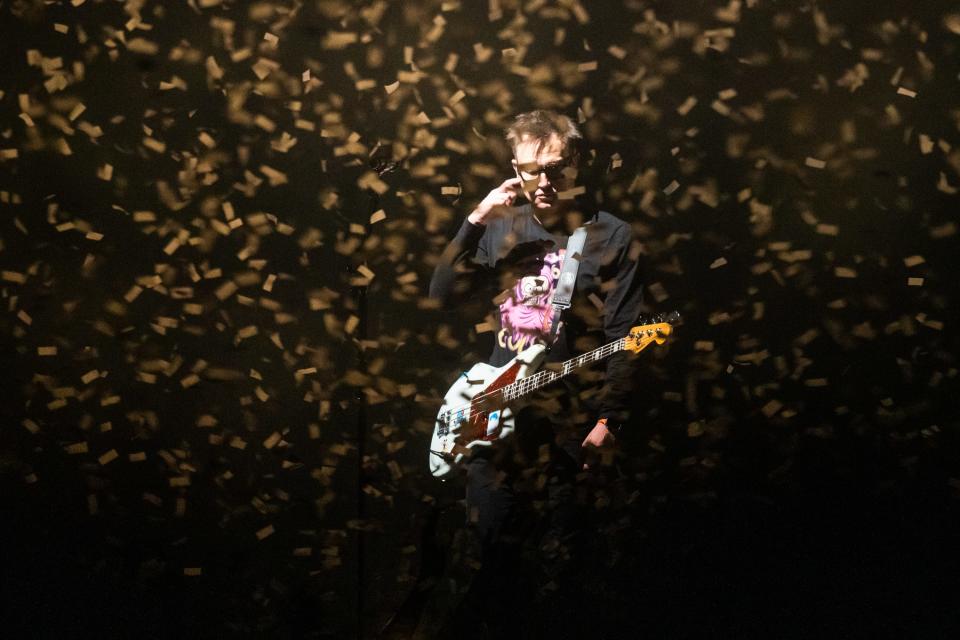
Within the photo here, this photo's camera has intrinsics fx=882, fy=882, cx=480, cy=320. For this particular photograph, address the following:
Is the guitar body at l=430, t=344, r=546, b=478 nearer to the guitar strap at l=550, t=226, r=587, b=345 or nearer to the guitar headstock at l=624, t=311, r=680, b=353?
the guitar strap at l=550, t=226, r=587, b=345

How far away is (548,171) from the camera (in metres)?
2.05

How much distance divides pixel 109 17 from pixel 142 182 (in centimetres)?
37

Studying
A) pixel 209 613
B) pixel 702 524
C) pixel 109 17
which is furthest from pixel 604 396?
pixel 109 17

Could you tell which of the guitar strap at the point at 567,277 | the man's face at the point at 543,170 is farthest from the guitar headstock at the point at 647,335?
the man's face at the point at 543,170

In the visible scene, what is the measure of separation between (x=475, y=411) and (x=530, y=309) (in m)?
0.27

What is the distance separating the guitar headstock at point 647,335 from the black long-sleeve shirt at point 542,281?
0.07 feet

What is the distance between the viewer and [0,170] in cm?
201

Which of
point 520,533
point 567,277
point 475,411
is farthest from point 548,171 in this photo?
point 520,533

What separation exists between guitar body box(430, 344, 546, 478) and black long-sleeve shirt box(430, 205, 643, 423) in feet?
0.10

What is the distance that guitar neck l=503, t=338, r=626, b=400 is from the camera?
2.04 m

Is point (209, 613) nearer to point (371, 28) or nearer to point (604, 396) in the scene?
point (604, 396)

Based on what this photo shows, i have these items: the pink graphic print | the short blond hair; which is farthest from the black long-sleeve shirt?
the short blond hair

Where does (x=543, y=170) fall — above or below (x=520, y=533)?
above

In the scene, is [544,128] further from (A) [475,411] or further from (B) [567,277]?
(A) [475,411]
